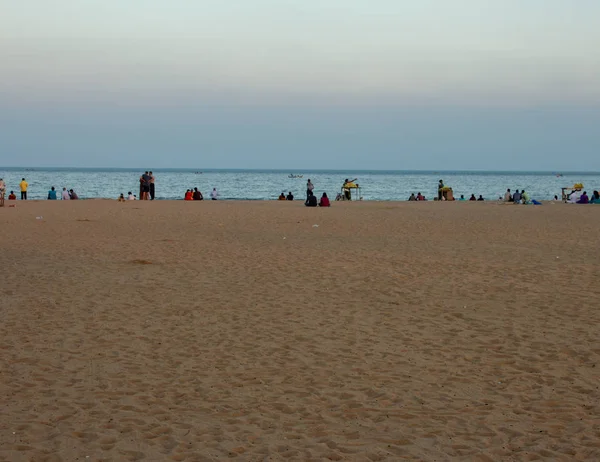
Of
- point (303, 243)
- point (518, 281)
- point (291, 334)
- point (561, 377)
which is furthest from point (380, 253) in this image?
point (561, 377)

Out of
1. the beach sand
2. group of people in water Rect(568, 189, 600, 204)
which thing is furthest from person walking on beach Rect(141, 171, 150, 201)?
group of people in water Rect(568, 189, 600, 204)

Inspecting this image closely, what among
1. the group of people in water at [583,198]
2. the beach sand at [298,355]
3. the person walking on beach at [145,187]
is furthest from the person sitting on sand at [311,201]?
the beach sand at [298,355]

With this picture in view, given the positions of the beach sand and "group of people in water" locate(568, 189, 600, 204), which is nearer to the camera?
the beach sand

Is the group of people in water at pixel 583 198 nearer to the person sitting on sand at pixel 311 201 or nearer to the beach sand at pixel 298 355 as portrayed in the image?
the person sitting on sand at pixel 311 201

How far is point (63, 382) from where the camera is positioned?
667 centimetres

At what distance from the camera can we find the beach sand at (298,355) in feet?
17.5

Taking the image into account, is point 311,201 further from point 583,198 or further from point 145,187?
point 583,198

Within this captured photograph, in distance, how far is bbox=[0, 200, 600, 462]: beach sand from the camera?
5.34 m

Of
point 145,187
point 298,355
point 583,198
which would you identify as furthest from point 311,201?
point 298,355

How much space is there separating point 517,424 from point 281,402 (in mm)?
2027

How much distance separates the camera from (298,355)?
7676 millimetres

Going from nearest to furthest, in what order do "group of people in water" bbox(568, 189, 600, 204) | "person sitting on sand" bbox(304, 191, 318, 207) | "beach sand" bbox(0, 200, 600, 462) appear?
"beach sand" bbox(0, 200, 600, 462) → "person sitting on sand" bbox(304, 191, 318, 207) → "group of people in water" bbox(568, 189, 600, 204)

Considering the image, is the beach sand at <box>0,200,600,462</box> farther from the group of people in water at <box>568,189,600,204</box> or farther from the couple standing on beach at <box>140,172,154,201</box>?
the group of people in water at <box>568,189,600,204</box>

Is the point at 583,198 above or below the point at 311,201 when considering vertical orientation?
above
